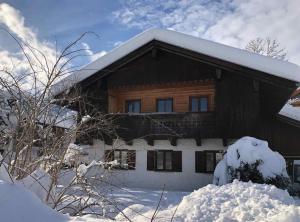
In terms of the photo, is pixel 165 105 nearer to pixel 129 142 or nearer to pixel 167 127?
pixel 167 127

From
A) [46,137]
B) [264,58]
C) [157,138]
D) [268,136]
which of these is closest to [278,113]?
[268,136]

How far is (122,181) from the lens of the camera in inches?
611

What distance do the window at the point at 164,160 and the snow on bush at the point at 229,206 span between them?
290 inches

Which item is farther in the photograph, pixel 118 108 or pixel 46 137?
pixel 118 108

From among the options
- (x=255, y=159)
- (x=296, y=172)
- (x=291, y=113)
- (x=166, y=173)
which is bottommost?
(x=166, y=173)

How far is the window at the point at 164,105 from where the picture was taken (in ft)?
Result: 50.9

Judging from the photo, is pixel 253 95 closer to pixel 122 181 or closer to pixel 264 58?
pixel 264 58

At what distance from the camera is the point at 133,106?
53.4ft

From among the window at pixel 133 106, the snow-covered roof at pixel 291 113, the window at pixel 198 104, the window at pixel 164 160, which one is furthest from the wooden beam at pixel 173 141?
the snow-covered roof at pixel 291 113

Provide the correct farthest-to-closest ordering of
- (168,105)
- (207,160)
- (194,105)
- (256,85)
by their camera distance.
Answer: (168,105) → (194,105) → (207,160) → (256,85)

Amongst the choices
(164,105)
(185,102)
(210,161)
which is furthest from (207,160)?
(164,105)

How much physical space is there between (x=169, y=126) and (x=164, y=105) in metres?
1.50

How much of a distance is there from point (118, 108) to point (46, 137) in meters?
11.4

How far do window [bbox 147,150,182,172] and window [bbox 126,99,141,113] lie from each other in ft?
6.40
